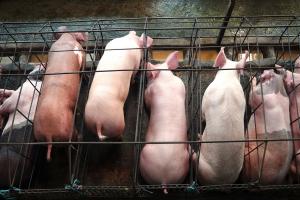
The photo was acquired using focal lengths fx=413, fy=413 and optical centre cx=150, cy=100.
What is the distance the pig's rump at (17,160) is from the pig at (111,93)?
364 millimetres

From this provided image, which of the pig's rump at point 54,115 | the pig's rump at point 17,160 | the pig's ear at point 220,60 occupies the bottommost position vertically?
the pig's rump at point 17,160

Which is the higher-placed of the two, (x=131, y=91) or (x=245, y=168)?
(x=131, y=91)

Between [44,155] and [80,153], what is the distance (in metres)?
0.21

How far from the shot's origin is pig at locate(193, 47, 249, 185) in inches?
81.2

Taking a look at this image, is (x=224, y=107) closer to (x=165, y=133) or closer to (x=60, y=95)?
(x=165, y=133)

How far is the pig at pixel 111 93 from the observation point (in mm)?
2150

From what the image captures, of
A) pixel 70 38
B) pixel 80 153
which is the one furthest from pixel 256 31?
pixel 80 153

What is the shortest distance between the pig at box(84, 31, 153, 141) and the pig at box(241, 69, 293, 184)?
2.33 ft

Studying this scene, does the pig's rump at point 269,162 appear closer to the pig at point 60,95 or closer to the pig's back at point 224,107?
the pig's back at point 224,107

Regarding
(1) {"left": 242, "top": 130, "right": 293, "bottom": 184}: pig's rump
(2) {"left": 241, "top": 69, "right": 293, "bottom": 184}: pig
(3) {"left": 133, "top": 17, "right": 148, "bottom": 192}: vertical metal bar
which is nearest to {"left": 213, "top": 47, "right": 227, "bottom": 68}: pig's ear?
(2) {"left": 241, "top": 69, "right": 293, "bottom": 184}: pig

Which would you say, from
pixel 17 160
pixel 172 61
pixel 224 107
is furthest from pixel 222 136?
pixel 17 160

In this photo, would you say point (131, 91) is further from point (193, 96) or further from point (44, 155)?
point (44, 155)

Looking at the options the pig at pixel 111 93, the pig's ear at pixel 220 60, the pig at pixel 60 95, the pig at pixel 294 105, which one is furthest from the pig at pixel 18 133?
the pig at pixel 294 105

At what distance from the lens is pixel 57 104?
2.21 metres
